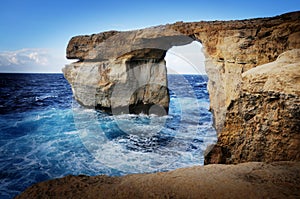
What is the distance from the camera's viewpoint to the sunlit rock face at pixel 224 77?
2939mm

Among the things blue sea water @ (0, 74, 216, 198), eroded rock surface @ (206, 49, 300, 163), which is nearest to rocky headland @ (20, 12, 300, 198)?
eroded rock surface @ (206, 49, 300, 163)

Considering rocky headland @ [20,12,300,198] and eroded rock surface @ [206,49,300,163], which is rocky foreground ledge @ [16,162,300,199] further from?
eroded rock surface @ [206,49,300,163]

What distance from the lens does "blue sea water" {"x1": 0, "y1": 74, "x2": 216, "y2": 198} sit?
19.4 ft

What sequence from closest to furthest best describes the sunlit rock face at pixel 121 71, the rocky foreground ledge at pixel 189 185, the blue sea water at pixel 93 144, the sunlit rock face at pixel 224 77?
the rocky foreground ledge at pixel 189 185 → the sunlit rock face at pixel 224 77 → the blue sea water at pixel 93 144 → the sunlit rock face at pixel 121 71

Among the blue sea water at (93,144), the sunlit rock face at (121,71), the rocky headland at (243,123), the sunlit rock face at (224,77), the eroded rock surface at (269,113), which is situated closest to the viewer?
the rocky headland at (243,123)

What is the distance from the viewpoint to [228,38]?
A: 6367 millimetres

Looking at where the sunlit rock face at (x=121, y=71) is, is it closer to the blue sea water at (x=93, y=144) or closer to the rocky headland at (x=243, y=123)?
the blue sea water at (x=93, y=144)

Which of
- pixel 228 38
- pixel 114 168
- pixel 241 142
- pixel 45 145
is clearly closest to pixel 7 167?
pixel 45 145

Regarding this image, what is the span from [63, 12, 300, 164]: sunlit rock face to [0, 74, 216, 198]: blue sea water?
1655 millimetres

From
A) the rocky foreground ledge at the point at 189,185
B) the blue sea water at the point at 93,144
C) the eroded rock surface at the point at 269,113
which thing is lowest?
the blue sea water at the point at 93,144

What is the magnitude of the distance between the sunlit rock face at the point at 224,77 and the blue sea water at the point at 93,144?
1655 mm

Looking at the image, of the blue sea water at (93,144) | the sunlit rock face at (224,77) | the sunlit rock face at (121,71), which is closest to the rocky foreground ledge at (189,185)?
the sunlit rock face at (224,77)

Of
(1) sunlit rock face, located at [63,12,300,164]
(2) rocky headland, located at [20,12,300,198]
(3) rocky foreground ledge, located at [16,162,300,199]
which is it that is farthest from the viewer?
(1) sunlit rock face, located at [63,12,300,164]

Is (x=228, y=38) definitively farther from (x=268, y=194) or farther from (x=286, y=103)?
(x=268, y=194)
